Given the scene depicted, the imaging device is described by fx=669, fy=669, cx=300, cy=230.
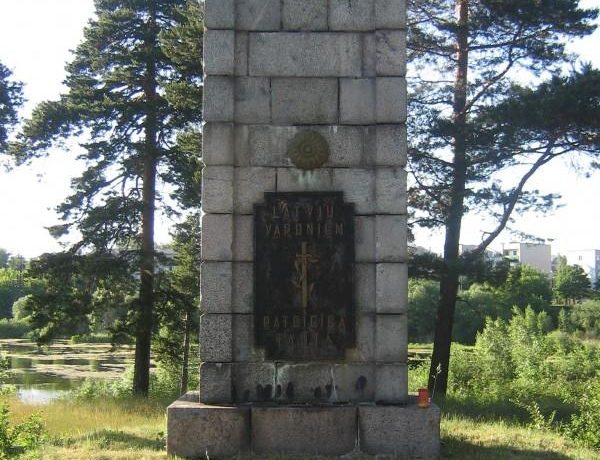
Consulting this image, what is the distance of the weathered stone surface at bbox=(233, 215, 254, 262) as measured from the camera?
6.23 metres

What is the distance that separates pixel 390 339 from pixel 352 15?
3107 mm

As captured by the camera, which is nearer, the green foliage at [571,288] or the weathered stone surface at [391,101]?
the weathered stone surface at [391,101]

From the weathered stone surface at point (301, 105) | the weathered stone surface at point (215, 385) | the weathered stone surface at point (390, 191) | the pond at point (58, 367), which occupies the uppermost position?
the weathered stone surface at point (301, 105)

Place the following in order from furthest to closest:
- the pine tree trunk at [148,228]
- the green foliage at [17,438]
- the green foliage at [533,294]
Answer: the green foliage at [533,294]
the pine tree trunk at [148,228]
the green foliage at [17,438]

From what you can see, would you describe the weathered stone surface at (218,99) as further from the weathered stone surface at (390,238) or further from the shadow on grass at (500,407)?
the shadow on grass at (500,407)

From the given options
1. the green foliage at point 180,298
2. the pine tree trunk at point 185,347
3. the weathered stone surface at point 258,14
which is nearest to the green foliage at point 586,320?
the pine tree trunk at point 185,347

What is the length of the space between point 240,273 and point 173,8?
13.9 m

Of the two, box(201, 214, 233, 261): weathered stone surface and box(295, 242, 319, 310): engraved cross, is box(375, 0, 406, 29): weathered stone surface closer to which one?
box(295, 242, 319, 310): engraved cross

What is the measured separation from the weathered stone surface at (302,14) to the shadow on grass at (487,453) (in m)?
4.23

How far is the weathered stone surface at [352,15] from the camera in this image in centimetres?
643

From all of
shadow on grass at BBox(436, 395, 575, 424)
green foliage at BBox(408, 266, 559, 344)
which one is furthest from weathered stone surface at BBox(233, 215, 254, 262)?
green foliage at BBox(408, 266, 559, 344)

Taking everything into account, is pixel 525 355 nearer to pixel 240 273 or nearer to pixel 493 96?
pixel 493 96

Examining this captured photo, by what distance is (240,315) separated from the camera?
6211mm

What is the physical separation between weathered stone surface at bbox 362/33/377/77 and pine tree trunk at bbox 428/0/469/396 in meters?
9.09
